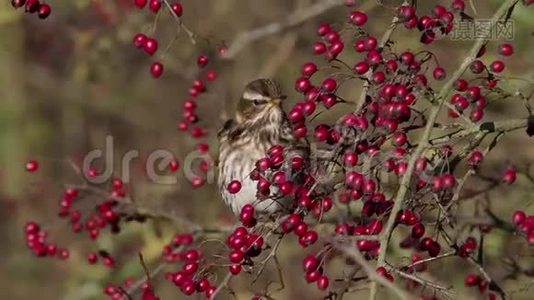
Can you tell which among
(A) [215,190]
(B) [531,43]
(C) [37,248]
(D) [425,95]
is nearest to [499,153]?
(B) [531,43]

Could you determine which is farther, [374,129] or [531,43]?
[531,43]

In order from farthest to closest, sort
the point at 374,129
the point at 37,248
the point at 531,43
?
the point at 531,43 → the point at 37,248 → the point at 374,129

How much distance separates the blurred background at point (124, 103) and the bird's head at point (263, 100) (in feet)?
0.41

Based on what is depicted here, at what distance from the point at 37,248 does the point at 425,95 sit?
86.2 inches


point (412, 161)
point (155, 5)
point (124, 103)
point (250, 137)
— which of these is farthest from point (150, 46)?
point (124, 103)

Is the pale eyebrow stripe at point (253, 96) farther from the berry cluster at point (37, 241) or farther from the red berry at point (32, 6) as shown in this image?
the red berry at point (32, 6)

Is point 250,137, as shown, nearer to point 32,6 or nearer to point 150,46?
point 150,46

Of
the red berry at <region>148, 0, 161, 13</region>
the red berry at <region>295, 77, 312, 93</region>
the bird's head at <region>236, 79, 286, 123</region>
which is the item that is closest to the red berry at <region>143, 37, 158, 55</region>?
the red berry at <region>148, 0, 161, 13</region>

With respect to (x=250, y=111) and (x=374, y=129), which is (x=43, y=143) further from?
(x=374, y=129)

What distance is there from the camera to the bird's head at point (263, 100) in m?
4.48

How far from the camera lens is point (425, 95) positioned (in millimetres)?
2695

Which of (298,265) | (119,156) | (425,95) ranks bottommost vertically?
(298,265)

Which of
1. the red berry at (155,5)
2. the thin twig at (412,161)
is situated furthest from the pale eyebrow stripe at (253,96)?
the thin twig at (412,161)

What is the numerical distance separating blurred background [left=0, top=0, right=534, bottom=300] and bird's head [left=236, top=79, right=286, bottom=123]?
0.41 ft
